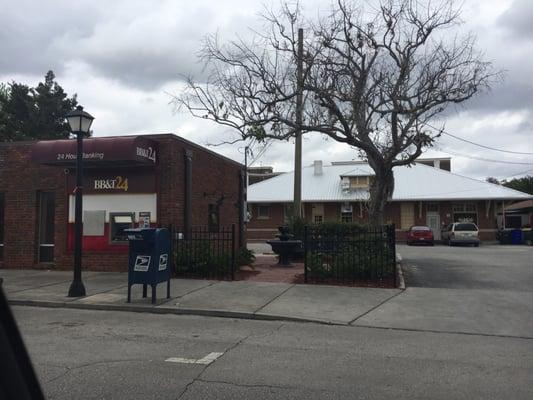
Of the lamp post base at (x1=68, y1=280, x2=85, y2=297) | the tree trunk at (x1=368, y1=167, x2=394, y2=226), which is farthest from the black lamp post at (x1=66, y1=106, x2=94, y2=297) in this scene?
the tree trunk at (x1=368, y1=167, x2=394, y2=226)

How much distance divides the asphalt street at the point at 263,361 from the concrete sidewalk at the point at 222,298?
0.68 meters

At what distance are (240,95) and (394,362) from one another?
12.1 m

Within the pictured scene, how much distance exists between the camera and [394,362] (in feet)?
22.6

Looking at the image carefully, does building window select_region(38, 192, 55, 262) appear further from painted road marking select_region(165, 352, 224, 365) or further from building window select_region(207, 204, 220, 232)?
painted road marking select_region(165, 352, 224, 365)

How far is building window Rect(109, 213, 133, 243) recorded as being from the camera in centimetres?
1633

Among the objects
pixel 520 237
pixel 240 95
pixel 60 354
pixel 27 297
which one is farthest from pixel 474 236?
pixel 60 354

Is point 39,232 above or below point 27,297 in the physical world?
above

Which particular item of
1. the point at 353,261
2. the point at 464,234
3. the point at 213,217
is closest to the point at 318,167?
the point at 464,234

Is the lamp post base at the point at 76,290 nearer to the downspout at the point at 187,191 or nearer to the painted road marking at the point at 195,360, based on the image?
the downspout at the point at 187,191

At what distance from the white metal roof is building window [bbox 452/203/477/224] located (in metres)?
1.10

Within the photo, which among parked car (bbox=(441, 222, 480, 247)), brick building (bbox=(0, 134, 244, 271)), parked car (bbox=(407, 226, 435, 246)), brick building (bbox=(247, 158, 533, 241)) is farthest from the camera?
brick building (bbox=(247, 158, 533, 241))

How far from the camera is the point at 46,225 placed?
17.4 m

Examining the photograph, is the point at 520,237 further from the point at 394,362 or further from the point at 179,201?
the point at 394,362

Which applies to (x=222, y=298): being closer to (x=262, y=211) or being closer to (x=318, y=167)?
(x=262, y=211)
